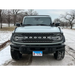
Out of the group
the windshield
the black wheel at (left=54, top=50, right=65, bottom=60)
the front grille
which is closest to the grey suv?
the front grille

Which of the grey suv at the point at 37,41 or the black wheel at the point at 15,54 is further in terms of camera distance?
the black wheel at the point at 15,54

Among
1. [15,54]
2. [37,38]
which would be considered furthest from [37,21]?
[15,54]

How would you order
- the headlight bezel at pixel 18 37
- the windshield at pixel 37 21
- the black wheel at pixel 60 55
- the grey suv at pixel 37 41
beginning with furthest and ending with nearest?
the windshield at pixel 37 21 → the black wheel at pixel 60 55 → the headlight bezel at pixel 18 37 → the grey suv at pixel 37 41

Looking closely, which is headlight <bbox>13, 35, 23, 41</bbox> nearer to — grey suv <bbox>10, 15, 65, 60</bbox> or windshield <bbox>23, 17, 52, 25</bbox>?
grey suv <bbox>10, 15, 65, 60</bbox>

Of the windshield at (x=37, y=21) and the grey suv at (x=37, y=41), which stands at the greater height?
the windshield at (x=37, y=21)

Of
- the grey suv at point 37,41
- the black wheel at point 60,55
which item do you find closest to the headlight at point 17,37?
the grey suv at point 37,41

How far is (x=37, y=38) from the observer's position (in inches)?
157

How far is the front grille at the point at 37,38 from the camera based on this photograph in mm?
3971

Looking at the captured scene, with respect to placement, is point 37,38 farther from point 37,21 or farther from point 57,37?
point 37,21

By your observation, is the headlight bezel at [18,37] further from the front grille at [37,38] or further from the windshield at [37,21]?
the windshield at [37,21]

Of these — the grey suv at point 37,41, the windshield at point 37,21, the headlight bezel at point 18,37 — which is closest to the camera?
the grey suv at point 37,41
